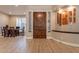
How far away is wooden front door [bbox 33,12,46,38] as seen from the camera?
12109 mm

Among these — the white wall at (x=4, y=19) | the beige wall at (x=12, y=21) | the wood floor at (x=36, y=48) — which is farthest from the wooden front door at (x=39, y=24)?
the beige wall at (x=12, y=21)

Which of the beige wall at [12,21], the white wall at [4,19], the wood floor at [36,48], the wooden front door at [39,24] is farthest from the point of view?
the beige wall at [12,21]

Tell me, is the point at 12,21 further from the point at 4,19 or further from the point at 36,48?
the point at 36,48

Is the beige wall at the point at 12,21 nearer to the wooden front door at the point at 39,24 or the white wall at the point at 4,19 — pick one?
the white wall at the point at 4,19

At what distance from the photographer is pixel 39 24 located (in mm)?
12359

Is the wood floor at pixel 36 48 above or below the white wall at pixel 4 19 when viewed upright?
below

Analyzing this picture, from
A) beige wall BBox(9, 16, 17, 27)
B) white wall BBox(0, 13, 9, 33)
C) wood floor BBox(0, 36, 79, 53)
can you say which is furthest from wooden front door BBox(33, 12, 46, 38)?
beige wall BBox(9, 16, 17, 27)

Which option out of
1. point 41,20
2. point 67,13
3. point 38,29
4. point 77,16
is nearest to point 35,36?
point 38,29

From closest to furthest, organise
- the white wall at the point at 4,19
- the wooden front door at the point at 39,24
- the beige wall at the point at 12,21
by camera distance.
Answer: the wooden front door at the point at 39,24 → the white wall at the point at 4,19 → the beige wall at the point at 12,21

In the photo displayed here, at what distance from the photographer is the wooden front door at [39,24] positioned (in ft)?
39.7

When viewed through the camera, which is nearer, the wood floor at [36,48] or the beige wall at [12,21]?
the wood floor at [36,48]

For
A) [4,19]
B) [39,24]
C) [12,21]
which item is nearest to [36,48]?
[39,24]

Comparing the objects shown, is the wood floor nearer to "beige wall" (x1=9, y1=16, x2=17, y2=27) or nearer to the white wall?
the white wall
